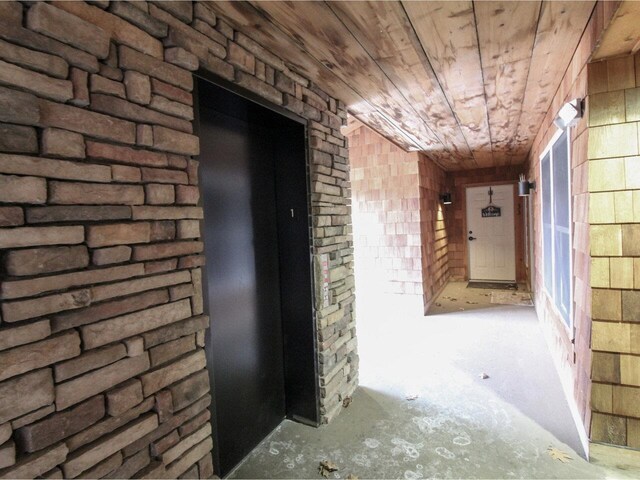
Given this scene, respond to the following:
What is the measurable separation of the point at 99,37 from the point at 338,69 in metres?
1.31

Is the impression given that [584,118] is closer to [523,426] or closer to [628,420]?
[628,420]

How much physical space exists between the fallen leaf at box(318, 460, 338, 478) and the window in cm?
186

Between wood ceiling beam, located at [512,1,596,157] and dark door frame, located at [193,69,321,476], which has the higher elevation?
wood ceiling beam, located at [512,1,596,157]

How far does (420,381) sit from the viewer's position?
296 centimetres

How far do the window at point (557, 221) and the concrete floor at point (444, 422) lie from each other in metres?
0.65

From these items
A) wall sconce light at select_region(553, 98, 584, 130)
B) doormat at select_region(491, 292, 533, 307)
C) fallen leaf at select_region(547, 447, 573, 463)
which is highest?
wall sconce light at select_region(553, 98, 584, 130)

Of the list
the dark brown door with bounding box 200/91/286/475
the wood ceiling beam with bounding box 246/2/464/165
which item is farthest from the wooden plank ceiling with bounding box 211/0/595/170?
the dark brown door with bounding box 200/91/286/475

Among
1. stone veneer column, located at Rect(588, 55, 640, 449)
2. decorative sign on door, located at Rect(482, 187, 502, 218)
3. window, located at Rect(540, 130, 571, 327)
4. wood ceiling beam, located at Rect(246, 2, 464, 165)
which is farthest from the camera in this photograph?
decorative sign on door, located at Rect(482, 187, 502, 218)

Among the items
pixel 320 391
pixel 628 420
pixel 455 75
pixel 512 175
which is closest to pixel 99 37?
pixel 455 75

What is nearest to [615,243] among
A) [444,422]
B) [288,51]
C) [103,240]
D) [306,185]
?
[444,422]

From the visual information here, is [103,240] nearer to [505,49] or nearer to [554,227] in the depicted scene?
[505,49]

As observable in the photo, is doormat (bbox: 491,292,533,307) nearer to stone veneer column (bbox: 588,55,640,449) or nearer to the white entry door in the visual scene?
the white entry door

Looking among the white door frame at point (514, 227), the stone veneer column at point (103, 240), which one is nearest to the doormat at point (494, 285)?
the white door frame at point (514, 227)

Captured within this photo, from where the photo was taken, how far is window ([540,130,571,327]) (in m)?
2.48
